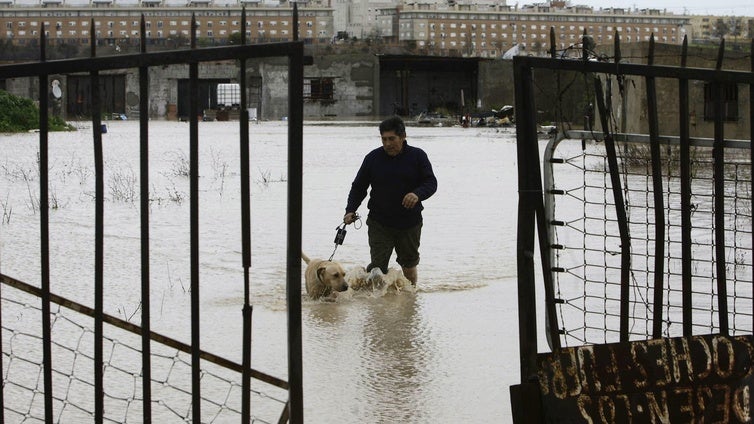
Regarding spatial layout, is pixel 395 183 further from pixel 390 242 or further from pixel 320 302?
pixel 320 302

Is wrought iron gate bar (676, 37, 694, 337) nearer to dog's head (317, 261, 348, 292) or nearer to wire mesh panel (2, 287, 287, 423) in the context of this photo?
wire mesh panel (2, 287, 287, 423)

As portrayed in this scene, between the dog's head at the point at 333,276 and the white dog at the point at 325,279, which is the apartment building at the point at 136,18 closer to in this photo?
the white dog at the point at 325,279

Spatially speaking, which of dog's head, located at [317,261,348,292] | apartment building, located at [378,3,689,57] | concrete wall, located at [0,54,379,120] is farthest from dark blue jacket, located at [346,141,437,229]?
apartment building, located at [378,3,689,57]

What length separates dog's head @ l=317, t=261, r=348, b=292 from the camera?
9344 mm

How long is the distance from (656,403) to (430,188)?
14.0 feet

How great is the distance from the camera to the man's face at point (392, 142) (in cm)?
877

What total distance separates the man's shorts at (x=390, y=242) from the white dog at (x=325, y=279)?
0.29 metres

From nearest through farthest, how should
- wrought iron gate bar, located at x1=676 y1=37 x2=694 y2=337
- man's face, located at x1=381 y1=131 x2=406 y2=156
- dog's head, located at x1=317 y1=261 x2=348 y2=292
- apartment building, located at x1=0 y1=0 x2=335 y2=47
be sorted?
wrought iron gate bar, located at x1=676 y1=37 x2=694 y2=337
man's face, located at x1=381 y1=131 x2=406 y2=156
dog's head, located at x1=317 y1=261 x2=348 y2=292
apartment building, located at x1=0 y1=0 x2=335 y2=47

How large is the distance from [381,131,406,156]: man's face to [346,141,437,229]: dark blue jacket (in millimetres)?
Answer: 50

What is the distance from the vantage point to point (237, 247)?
12.7 metres

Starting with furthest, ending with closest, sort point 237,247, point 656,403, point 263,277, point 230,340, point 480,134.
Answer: point 480,134, point 237,247, point 263,277, point 230,340, point 656,403

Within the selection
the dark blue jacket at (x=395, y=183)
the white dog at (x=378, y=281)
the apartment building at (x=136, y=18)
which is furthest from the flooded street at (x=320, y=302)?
the apartment building at (x=136, y=18)

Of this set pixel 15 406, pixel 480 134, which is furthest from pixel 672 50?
pixel 15 406

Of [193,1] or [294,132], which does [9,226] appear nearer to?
[294,132]
